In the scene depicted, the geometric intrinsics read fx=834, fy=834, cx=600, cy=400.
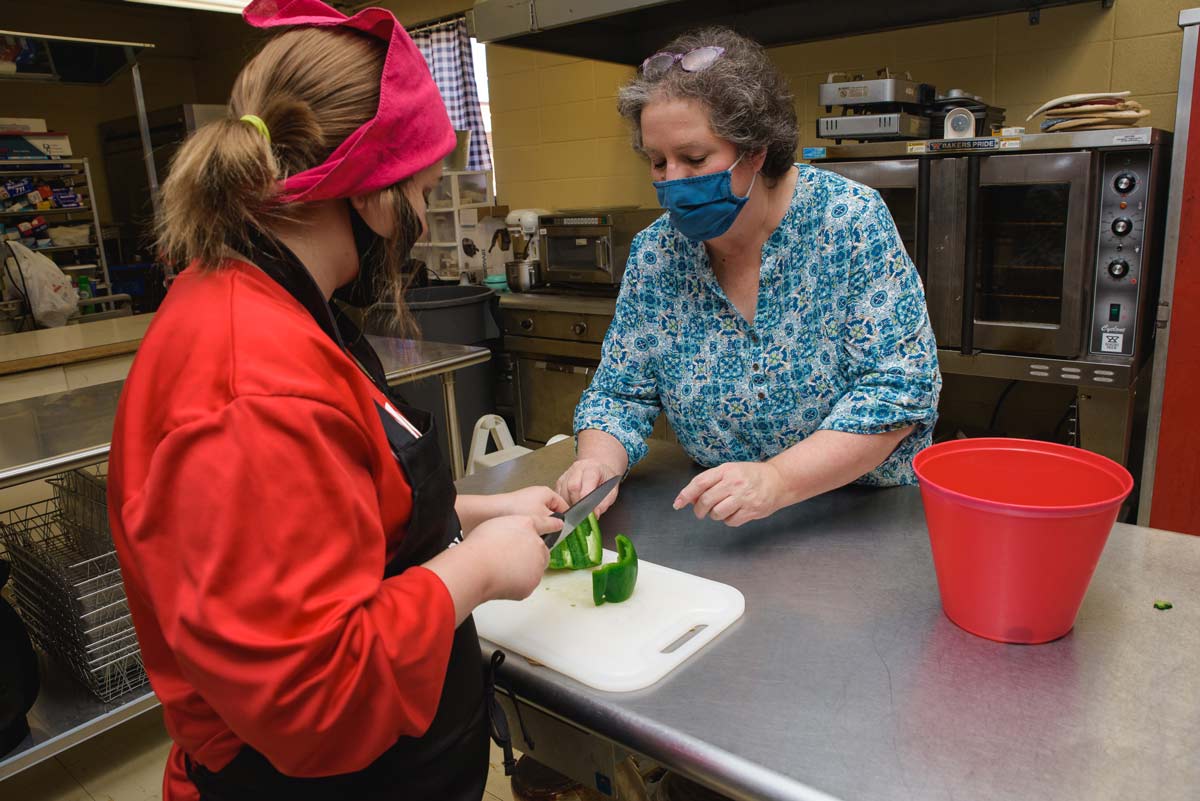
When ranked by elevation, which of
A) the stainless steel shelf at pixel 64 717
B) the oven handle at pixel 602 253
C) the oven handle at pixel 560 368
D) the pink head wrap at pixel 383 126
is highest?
the pink head wrap at pixel 383 126

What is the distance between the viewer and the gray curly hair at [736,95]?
1339 mm

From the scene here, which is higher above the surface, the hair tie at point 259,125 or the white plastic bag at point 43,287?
the hair tie at point 259,125

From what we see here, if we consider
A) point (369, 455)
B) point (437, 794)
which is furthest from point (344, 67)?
point (437, 794)

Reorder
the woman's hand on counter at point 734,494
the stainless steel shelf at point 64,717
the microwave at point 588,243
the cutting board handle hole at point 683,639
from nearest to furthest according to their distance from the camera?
the cutting board handle hole at point 683,639 < the woman's hand on counter at point 734,494 < the stainless steel shelf at point 64,717 < the microwave at point 588,243

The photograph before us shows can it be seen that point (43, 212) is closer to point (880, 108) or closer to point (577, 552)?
point (880, 108)

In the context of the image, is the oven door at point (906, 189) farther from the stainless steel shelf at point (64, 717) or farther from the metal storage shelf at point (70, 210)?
the metal storage shelf at point (70, 210)

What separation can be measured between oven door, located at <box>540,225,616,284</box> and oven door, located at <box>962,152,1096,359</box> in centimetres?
181

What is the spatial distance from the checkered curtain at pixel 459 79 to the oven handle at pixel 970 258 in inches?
133

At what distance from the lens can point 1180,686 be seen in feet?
2.88

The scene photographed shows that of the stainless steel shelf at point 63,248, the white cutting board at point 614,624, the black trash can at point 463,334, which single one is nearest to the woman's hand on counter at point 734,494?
the white cutting board at point 614,624

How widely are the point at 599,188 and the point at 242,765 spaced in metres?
4.14

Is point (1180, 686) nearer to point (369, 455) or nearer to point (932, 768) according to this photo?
point (932, 768)

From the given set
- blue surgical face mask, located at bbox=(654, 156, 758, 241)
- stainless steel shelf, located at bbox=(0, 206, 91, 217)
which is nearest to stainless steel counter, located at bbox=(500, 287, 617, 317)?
blue surgical face mask, located at bbox=(654, 156, 758, 241)

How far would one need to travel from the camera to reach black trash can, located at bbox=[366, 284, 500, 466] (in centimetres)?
368
